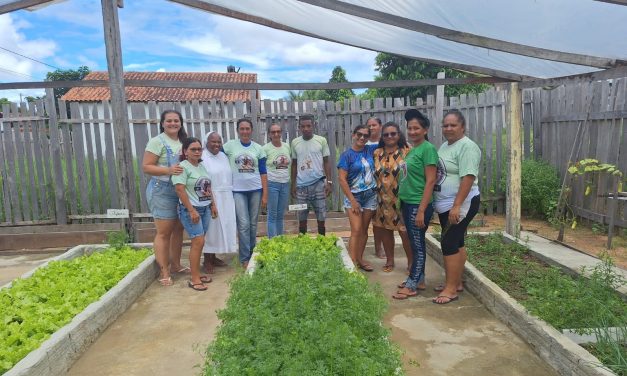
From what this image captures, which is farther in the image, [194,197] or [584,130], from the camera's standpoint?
[584,130]

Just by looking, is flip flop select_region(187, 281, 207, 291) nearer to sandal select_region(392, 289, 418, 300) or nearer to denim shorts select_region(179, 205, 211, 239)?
denim shorts select_region(179, 205, 211, 239)

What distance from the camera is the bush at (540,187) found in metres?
7.66

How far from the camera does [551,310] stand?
10.9 feet

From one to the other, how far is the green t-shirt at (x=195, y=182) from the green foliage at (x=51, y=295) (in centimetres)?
115

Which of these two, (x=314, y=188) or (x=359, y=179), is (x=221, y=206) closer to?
(x=314, y=188)

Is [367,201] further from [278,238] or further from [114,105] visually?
[114,105]

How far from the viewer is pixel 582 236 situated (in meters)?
6.89

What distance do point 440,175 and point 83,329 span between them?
3432mm

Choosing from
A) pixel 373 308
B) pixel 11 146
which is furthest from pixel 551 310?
pixel 11 146

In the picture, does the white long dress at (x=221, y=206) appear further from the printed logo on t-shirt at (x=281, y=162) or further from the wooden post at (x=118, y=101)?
the wooden post at (x=118, y=101)

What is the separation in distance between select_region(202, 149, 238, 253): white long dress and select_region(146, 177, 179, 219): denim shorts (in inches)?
19.2

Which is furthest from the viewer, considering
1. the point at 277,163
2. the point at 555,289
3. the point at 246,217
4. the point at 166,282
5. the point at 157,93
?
the point at 157,93

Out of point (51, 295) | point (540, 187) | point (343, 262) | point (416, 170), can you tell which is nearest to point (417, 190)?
point (416, 170)

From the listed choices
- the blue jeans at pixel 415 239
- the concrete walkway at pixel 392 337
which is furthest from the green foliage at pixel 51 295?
the blue jeans at pixel 415 239
